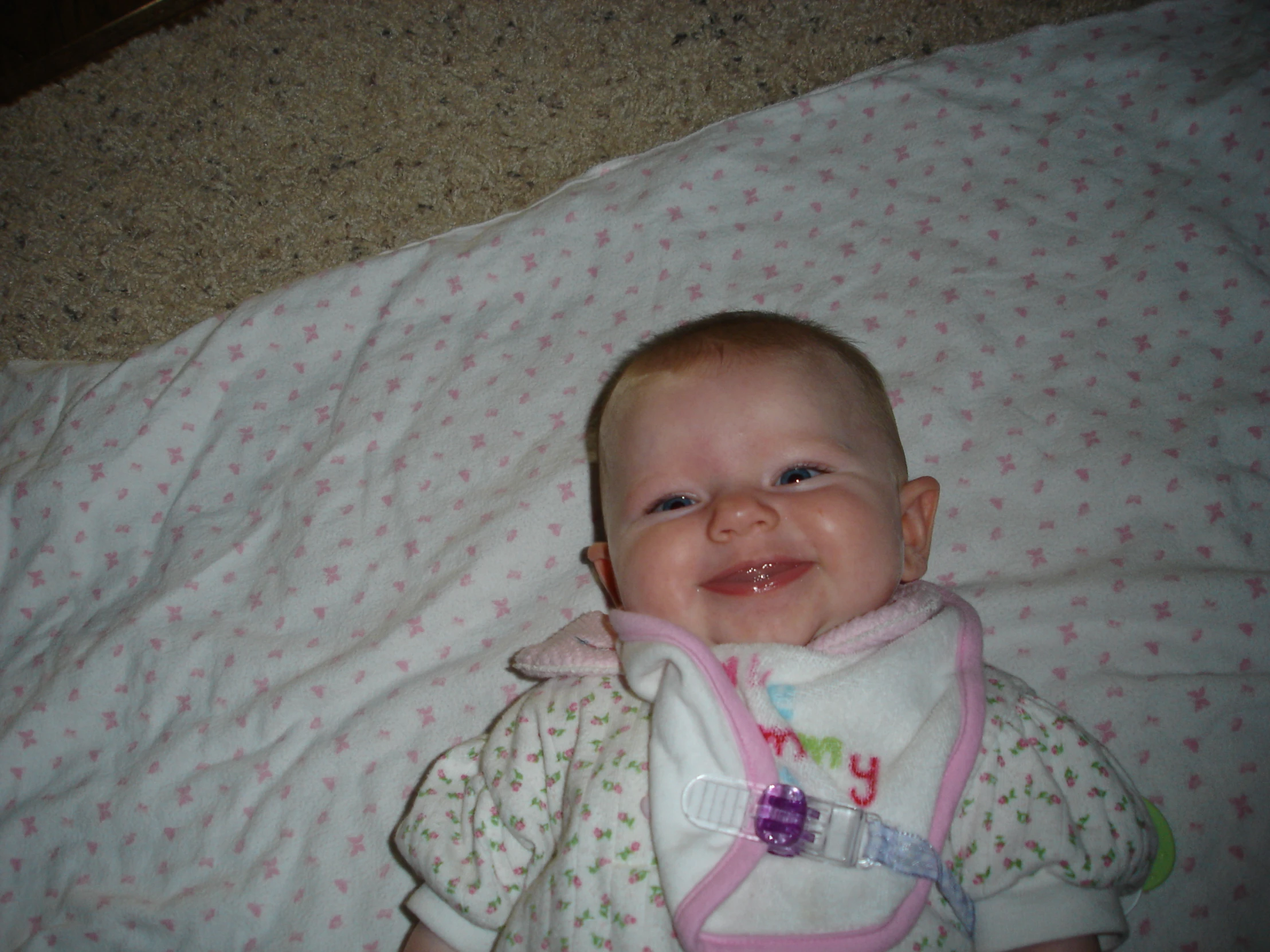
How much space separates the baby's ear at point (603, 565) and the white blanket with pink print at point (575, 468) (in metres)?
0.09

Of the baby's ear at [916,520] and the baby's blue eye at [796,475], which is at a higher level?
the baby's blue eye at [796,475]

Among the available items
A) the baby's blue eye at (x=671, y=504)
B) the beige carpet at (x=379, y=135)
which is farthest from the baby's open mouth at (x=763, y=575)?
the beige carpet at (x=379, y=135)

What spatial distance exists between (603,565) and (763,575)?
27cm

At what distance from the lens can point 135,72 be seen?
164 cm

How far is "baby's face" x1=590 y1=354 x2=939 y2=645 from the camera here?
90 cm

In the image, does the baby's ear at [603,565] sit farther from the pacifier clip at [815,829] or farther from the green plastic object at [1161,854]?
the green plastic object at [1161,854]

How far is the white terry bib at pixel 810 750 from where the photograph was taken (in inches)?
31.2

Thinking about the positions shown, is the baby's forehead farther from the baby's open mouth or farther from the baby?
the baby's open mouth

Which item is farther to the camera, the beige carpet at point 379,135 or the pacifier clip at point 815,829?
the beige carpet at point 379,135

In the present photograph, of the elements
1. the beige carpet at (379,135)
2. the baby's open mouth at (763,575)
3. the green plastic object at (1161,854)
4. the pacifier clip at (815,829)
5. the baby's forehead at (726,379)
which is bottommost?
the green plastic object at (1161,854)

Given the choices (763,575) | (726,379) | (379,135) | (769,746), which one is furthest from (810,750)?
(379,135)

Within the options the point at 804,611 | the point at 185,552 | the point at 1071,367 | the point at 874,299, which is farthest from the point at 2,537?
the point at 1071,367

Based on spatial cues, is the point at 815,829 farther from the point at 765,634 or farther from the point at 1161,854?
the point at 1161,854

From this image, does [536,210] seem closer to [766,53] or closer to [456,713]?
[766,53]
